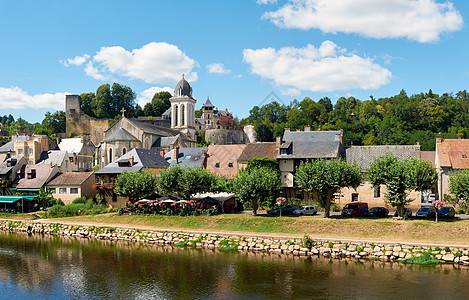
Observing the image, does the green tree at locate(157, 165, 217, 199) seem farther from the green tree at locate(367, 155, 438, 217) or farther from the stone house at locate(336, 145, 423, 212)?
the green tree at locate(367, 155, 438, 217)

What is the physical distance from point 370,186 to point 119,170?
31555 millimetres

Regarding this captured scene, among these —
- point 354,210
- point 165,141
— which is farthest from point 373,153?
point 165,141

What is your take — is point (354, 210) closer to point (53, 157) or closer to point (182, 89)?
point (53, 157)

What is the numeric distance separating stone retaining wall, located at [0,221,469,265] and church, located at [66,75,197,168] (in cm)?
2389

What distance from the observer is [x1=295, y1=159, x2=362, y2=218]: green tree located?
41.1 metres

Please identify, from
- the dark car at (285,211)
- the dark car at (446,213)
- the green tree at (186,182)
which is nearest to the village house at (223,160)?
the green tree at (186,182)

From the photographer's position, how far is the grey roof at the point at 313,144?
170ft

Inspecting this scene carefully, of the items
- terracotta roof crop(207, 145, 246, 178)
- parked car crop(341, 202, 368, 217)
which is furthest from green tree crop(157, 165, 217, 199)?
parked car crop(341, 202, 368, 217)

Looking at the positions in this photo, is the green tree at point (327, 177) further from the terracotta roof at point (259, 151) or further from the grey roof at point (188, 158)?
the grey roof at point (188, 158)

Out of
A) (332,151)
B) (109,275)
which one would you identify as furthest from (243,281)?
(332,151)

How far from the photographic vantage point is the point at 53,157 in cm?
7425

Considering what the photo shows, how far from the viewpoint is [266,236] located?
126 ft

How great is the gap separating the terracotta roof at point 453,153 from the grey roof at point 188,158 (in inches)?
1190

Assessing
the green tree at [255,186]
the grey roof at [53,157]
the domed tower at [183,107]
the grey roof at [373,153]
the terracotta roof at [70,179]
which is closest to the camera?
the green tree at [255,186]
